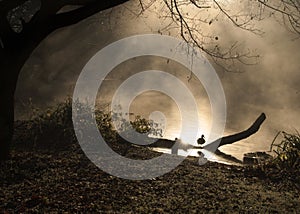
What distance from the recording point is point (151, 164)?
17.5 ft

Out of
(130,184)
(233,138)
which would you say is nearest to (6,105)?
(130,184)

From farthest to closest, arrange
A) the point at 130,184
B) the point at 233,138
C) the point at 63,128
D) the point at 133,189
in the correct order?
the point at 233,138
the point at 63,128
the point at 130,184
the point at 133,189

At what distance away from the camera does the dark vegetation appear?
402 cm

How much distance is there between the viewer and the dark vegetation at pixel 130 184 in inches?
158

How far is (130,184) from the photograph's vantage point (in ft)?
14.9

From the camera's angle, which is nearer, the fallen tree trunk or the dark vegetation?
the dark vegetation

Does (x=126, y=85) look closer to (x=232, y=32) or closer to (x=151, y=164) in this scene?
(x=232, y=32)

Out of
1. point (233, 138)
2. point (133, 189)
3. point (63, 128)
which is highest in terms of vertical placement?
point (233, 138)

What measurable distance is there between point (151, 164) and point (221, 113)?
4427mm

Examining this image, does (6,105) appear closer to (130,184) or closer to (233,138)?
(130,184)

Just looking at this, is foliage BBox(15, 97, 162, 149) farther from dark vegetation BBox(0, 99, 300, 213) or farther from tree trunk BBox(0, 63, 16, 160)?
tree trunk BBox(0, 63, 16, 160)

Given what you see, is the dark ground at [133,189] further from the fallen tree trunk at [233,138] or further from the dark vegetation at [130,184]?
the fallen tree trunk at [233,138]

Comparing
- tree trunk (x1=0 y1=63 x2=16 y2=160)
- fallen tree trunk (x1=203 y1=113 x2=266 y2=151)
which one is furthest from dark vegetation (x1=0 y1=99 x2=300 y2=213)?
fallen tree trunk (x1=203 y1=113 x2=266 y2=151)

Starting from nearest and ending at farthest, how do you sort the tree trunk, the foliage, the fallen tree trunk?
the tree trunk, the foliage, the fallen tree trunk
